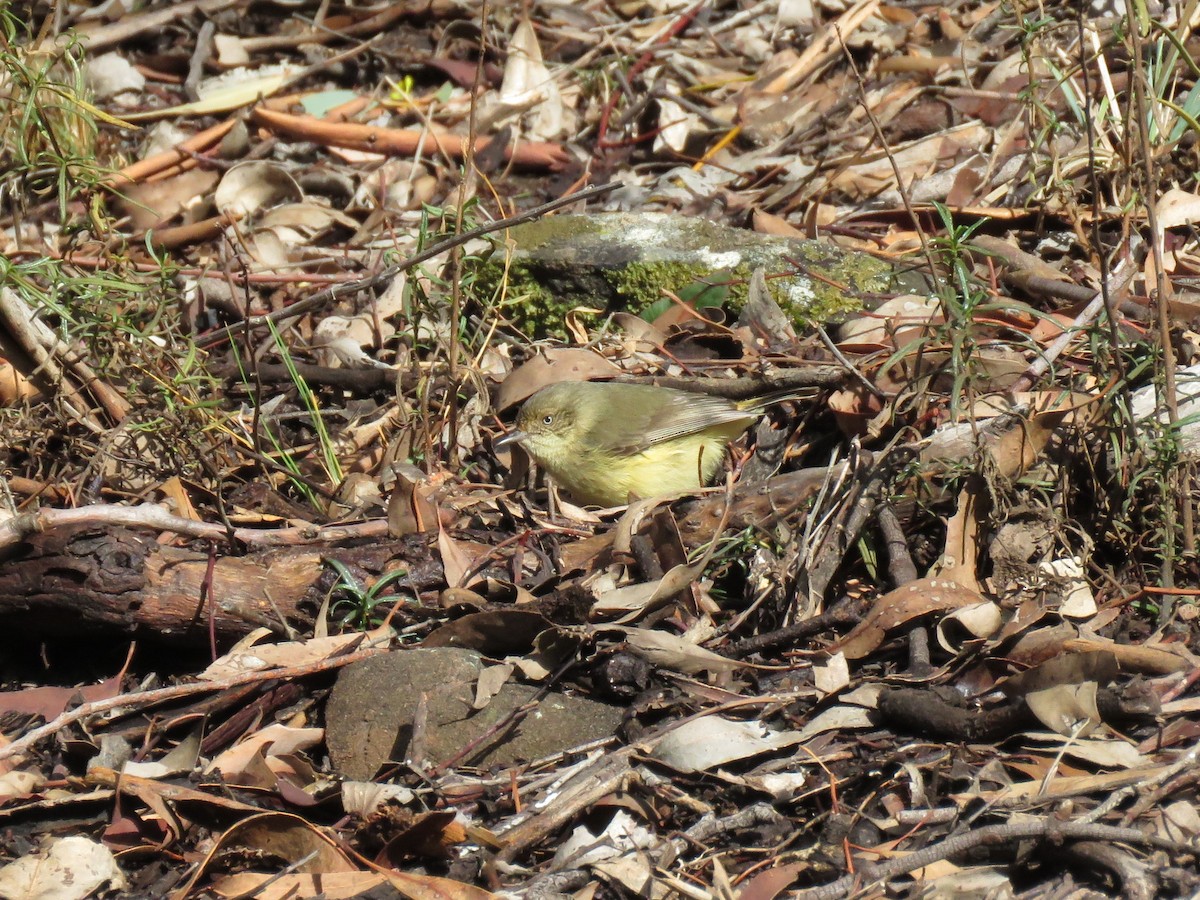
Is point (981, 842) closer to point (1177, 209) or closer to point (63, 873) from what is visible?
point (63, 873)

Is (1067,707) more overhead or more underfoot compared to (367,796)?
more overhead

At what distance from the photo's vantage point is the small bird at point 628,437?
17.4ft

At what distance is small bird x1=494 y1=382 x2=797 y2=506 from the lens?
209 inches

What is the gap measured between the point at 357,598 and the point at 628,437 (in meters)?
1.62

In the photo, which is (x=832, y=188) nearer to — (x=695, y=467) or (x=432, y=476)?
(x=695, y=467)

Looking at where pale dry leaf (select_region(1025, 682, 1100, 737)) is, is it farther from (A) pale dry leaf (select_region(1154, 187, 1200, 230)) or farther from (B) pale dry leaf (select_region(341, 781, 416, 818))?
(A) pale dry leaf (select_region(1154, 187, 1200, 230))

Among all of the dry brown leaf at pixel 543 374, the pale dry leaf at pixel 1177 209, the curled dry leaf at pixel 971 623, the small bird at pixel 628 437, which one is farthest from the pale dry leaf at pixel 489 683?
the pale dry leaf at pixel 1177 209

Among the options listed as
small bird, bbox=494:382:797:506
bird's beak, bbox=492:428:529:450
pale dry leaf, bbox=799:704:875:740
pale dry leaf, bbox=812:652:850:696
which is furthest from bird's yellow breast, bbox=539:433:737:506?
pale dry leaf, bbox=799:704:875:740

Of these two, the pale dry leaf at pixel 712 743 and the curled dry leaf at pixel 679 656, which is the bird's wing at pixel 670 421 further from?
the pale dry leaf at pixel 712 743

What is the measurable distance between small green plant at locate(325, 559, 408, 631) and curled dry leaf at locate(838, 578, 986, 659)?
1.51 meters

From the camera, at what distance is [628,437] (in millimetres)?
5344

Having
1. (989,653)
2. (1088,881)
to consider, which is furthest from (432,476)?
(1088,881)

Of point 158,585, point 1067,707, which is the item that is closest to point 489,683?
point 158,585

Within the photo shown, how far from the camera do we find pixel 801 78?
7.76m
